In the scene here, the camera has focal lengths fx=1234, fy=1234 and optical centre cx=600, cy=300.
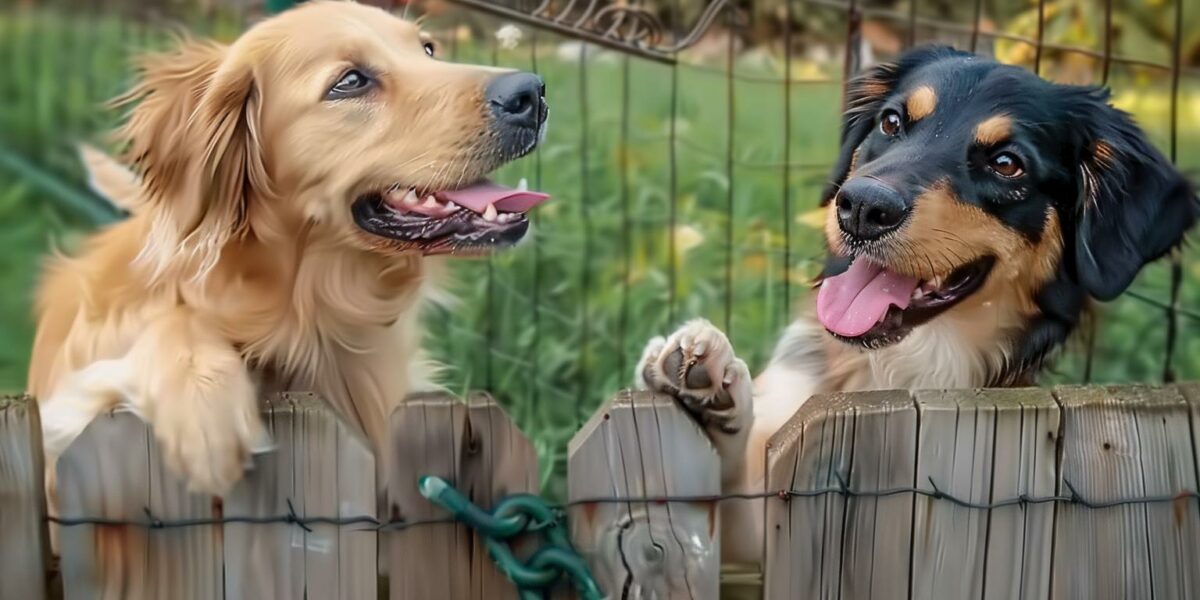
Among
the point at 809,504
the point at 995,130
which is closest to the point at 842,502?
the point at 809,504

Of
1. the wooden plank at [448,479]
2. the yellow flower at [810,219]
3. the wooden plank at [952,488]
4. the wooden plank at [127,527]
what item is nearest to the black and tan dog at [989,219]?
the wooden plank at [952,488]

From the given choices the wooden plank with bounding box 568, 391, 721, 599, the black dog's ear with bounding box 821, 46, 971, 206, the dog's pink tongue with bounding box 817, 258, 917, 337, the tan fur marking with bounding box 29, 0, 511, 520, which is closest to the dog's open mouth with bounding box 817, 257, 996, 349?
the dog's pink tongue with bounding box 817, 258, 917, 337

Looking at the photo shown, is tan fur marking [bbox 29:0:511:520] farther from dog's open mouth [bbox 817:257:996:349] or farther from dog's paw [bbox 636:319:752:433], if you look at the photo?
dog's open mouth [bbox 817:257:996:349]

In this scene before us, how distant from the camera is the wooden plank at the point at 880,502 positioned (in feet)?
6.15

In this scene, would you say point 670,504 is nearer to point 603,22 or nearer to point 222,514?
point 222,514

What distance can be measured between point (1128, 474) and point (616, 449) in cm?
82

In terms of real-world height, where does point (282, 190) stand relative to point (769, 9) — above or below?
below

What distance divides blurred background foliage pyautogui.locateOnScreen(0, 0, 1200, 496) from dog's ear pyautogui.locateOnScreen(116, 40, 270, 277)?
499mm

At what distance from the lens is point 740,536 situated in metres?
2.04

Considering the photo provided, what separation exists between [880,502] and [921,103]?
0.91m

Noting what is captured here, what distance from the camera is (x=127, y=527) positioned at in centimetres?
181

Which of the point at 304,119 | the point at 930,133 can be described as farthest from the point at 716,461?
the point at 304,119

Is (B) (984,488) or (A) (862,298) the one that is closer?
(B) (984,488)

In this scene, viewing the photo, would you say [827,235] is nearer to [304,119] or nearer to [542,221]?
[304,119]
